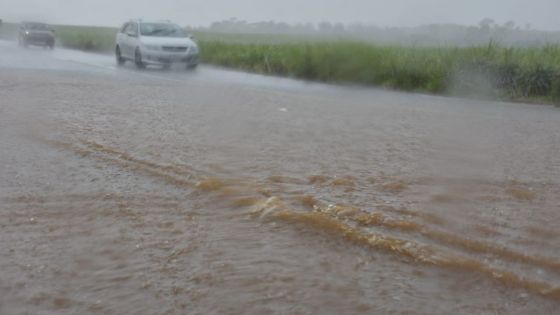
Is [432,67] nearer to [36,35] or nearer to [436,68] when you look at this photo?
[436,68]

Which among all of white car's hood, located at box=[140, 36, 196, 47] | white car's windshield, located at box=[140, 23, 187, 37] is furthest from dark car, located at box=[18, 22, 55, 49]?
white car's hood, located at box=[140, 36, 196, 47]

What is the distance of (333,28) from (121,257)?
70.4 feet

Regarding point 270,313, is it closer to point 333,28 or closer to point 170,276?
point 170,276

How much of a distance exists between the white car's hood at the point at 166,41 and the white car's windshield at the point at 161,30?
0.48 metres

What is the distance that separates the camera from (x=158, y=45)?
77.8 feet

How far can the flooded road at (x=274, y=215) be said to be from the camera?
418 centimetres

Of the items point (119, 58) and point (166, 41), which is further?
point (119, 58)

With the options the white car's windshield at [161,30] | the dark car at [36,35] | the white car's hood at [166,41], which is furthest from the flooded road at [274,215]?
the dark car at [36,35]

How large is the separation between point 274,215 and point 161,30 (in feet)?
66.0

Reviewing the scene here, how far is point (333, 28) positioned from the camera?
2553 cm

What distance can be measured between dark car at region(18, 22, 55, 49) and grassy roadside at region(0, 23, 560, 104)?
68.2 ft

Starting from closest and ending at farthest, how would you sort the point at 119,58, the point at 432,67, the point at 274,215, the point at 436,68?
the point at 274,215, the point at 436,68, the point at 432,67, the point at 119,58

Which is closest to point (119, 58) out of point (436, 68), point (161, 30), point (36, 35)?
point (161, 30)

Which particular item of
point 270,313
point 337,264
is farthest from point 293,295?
point 337,264
